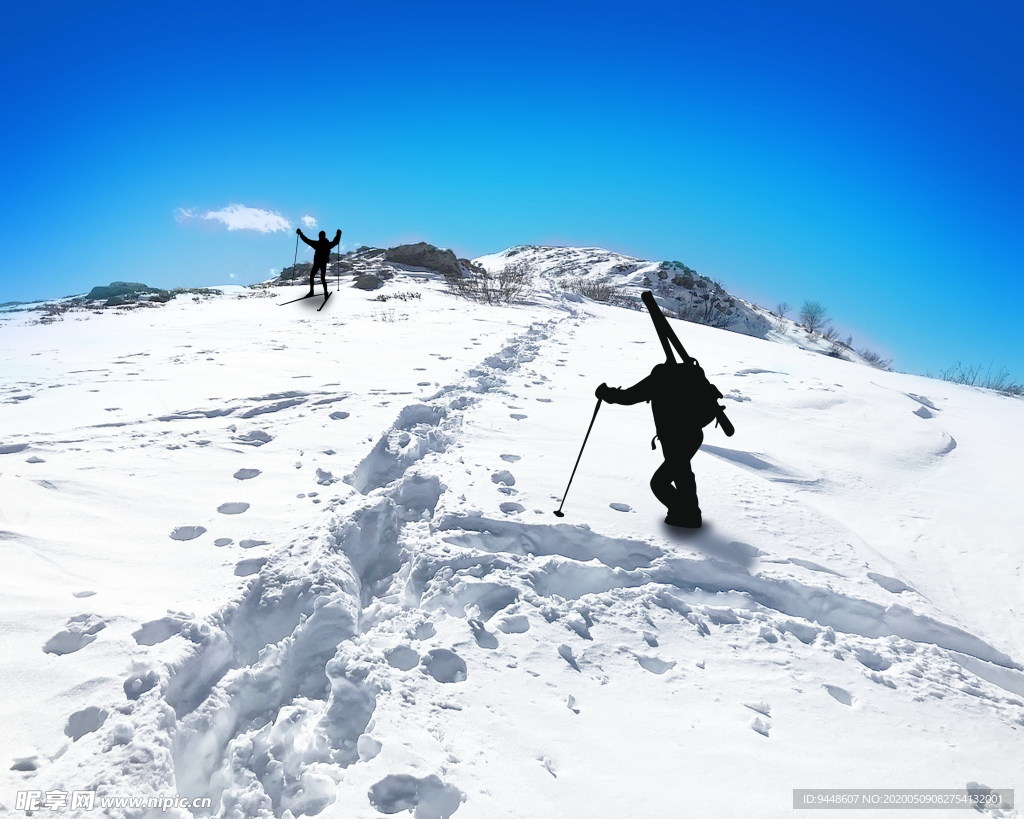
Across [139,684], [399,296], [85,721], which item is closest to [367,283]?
[399,296]

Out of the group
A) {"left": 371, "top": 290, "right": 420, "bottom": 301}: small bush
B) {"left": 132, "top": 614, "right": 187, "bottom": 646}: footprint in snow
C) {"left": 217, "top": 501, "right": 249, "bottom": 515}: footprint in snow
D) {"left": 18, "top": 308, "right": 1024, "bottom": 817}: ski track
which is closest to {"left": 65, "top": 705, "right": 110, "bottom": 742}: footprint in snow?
{"left": 18, "top": 308, "right": 1024, "bottom": 817}: ski track

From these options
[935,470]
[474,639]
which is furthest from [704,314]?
[474,639]

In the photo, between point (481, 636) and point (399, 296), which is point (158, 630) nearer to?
point (481, 636)

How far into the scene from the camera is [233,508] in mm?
3316

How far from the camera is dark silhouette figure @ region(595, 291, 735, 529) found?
312cm

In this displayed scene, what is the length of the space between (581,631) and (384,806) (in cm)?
113

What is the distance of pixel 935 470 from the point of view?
5.02 metres

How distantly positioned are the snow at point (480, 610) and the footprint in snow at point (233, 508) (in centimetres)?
2

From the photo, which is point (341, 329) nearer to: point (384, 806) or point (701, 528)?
point (701, 528)

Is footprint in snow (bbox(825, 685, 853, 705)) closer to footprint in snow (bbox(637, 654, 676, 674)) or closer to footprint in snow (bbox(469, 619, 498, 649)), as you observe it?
footprint in snow (bbox(637, 654, 676, 674))

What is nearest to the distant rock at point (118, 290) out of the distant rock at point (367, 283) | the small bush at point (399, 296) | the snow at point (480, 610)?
the distant rock at point (367, 283)

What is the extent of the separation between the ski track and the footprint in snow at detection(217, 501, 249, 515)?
16 millimetres

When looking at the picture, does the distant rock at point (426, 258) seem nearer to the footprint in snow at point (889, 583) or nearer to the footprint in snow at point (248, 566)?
the footprint in snow at point (248, 566)

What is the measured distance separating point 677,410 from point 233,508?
2744mm
